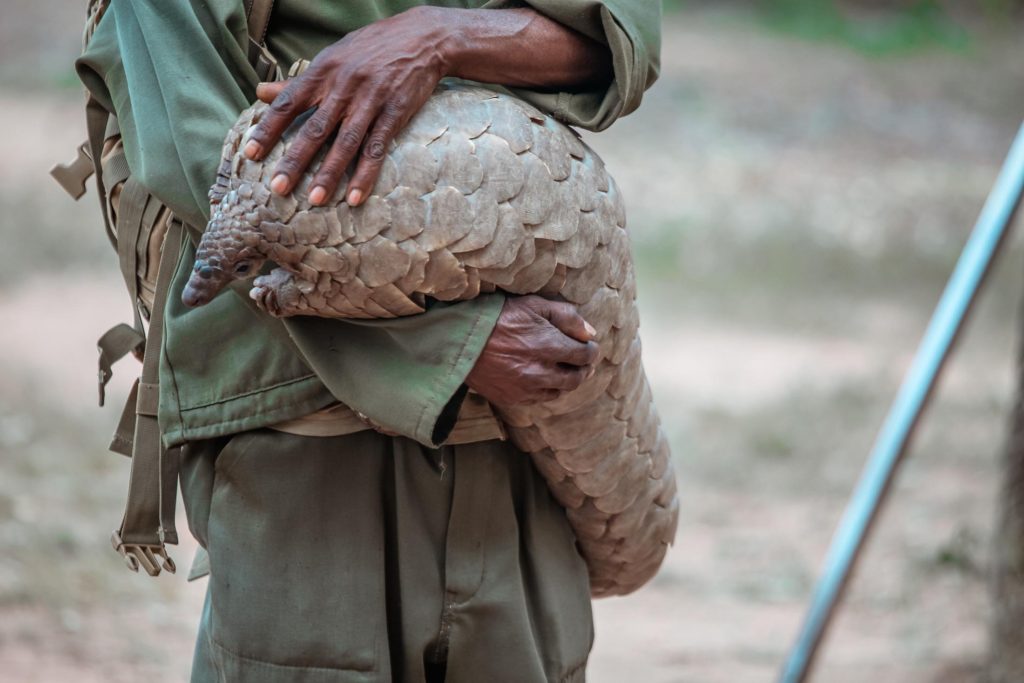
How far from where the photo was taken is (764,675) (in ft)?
13.0

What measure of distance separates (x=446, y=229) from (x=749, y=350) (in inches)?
209

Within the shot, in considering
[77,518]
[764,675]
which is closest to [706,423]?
[764,675]

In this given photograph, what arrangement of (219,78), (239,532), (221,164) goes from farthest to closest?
1. (239,532)
2. (219,78)
3. (221,164)

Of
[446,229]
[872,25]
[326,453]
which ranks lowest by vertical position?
[872,25]

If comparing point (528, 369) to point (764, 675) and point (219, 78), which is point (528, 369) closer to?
point (219, 78)

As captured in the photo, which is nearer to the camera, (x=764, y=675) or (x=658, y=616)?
(x=764, y=675)

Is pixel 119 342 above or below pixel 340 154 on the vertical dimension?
below

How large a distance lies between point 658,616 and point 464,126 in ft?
10.7

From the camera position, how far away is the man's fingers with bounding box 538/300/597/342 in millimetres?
1490

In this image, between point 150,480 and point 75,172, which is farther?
point 75,172

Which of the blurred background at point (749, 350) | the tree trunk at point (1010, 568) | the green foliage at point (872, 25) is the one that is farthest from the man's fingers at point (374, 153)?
the green foliage at point (872, 25)

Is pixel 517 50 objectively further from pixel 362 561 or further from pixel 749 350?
pixel 749 350

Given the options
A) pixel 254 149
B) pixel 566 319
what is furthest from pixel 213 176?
pixel 566 319

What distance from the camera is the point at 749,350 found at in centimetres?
652
